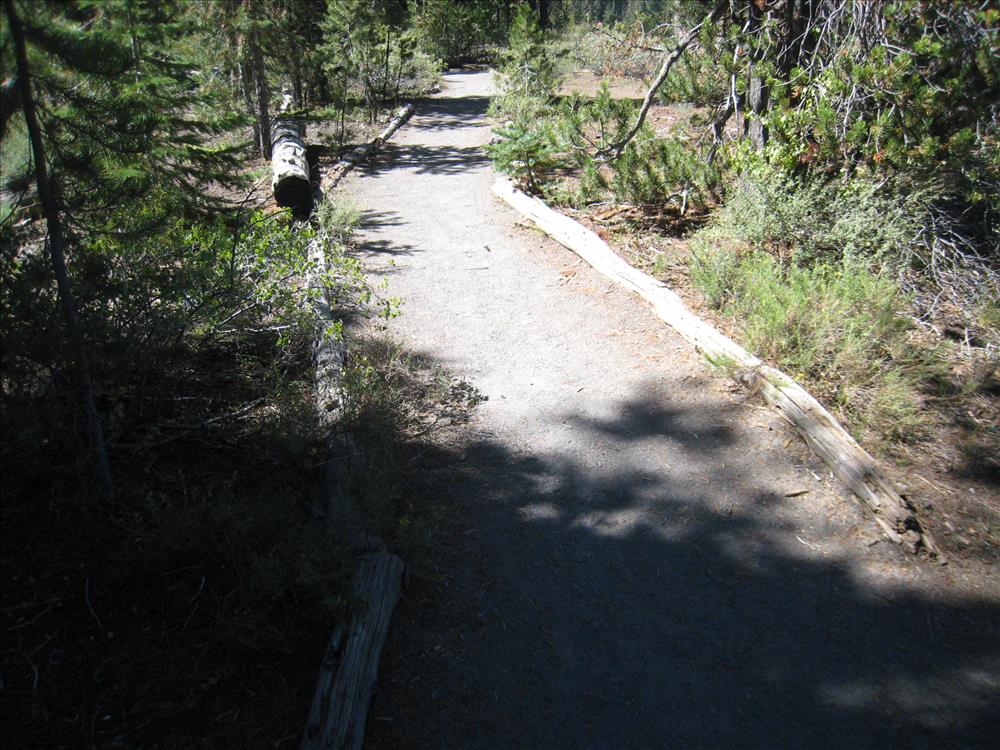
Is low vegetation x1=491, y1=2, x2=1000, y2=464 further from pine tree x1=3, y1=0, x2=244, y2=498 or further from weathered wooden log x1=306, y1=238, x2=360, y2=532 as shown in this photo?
pine tree x1=3, y1=0, x2=244, y2=498

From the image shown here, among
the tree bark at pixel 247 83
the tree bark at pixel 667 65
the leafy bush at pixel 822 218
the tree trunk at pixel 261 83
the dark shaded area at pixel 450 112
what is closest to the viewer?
the leafy bush at pixel 822 218

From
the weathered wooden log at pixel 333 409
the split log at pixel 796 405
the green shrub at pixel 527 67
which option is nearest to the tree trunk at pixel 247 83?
the green shrub at pixel 527 67

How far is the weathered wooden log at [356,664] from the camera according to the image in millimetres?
2865

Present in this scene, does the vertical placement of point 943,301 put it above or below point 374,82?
below

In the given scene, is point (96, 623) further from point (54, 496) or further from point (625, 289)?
point (625, 289)

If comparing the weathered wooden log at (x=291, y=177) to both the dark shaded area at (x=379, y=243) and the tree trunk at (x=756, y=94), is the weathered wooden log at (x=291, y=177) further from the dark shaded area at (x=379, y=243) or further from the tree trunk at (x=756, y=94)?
the tree trunk at (x=756, y=94)

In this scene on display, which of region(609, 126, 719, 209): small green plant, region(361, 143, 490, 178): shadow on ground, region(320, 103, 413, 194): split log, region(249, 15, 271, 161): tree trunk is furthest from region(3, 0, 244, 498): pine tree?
region(361, 143, 490, 178): shadow on ground

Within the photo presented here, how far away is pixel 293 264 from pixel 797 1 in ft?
19.4

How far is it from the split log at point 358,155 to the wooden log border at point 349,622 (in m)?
6.94

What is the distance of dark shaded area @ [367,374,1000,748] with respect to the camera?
3.15 meters

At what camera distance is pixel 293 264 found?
5.65 meters

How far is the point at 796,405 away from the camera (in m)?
5.09

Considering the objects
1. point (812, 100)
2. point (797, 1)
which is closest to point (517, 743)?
point (812, 100)

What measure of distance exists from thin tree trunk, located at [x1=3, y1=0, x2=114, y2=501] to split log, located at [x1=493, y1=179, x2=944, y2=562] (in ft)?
14.4
